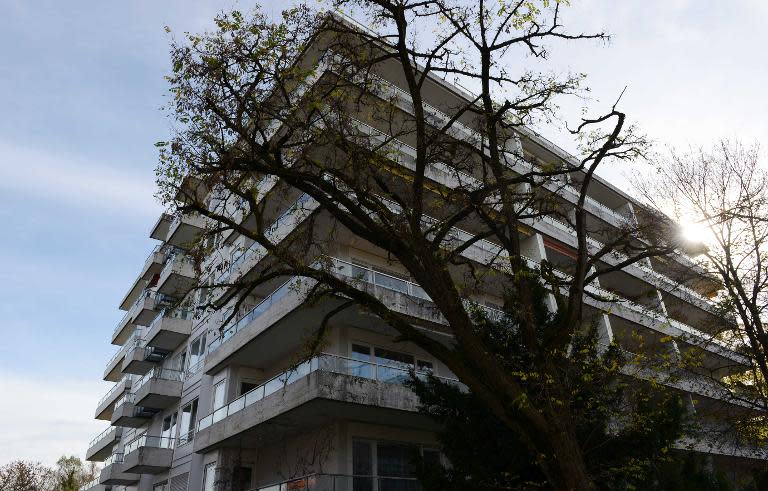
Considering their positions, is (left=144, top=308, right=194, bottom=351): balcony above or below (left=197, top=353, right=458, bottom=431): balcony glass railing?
above

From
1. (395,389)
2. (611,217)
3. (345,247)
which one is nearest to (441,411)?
(395,389)

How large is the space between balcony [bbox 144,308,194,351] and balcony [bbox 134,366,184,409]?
6.20 feet

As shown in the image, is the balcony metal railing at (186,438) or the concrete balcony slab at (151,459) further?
the concrete balcony slab at (151,459)

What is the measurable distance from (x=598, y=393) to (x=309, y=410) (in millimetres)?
7741

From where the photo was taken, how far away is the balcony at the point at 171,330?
25906mm

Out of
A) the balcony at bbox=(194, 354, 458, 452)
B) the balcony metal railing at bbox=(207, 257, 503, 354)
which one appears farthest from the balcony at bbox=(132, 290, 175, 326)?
the balcony at bbox=(194, 354, 458, 452)

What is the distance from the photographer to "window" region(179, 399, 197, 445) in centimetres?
2217

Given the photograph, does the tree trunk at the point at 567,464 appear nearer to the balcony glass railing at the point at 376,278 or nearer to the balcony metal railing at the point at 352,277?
the balcony metal railing at the point at 352,277

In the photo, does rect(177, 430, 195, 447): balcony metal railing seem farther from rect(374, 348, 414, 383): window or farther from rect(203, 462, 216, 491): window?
rect(374, 348, 414, 383): window

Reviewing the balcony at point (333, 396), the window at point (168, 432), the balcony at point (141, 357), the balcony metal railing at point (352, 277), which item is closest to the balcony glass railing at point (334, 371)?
the balcony at point (333, 396)

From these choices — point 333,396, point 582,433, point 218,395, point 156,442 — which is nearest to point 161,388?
point 156,442

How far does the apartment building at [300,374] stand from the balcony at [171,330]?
0.05 meters

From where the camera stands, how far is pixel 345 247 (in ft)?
61.9

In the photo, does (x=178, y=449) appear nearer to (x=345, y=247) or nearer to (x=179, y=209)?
(x=345, y=247)
